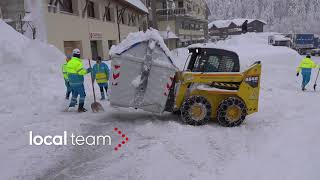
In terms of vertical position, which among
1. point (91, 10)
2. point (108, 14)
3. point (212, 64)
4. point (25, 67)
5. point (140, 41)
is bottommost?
point (25, 67)

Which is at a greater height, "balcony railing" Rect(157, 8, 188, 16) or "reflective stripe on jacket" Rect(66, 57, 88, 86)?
"balcony railing" Rect(157, 8, 188, 16)

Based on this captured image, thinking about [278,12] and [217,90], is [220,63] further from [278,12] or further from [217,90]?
[278,12]

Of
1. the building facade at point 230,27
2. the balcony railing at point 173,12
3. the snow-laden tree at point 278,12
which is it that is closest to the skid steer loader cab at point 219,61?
the balcony railing at point 173,12

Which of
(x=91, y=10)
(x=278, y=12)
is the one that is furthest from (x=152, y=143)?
(x=278, y=12)

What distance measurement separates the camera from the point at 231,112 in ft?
24.3

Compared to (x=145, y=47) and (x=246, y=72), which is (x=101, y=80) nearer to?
(x=145, y=47)

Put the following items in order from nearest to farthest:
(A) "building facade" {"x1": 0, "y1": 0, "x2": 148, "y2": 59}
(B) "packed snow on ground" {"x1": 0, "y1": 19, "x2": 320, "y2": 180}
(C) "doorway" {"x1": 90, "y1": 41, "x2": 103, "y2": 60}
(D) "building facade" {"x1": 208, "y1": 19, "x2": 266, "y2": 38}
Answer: (B) "packed snow on ground" {"x1": 0, "y1": 19, "x2": 320, "y2": 180}
(A) "building facade" {"x1": 0, "y1": 0, "x2": 148, "y2": 59}
(C) "doorway" {"x1": 90, "y1": 41, "x2": 103, "y2": 60}
(D) "building facade" {"x1": 208, "y1": 19, "x2": 266, "y2": 38}

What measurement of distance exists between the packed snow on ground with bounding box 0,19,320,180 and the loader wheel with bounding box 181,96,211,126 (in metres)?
0.22

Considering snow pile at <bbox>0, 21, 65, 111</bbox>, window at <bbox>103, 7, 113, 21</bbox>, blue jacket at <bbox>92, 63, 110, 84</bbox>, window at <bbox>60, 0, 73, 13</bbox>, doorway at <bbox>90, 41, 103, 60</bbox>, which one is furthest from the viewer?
window at <bbox>103, 7, 113, 21</bbox>

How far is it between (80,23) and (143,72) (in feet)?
50.9

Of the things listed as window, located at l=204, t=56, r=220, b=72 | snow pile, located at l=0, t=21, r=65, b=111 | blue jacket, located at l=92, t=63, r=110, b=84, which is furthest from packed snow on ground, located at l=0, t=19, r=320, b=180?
window, located at l=204, t=56, r=220, b=72

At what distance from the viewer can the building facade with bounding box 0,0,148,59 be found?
16.4 metres

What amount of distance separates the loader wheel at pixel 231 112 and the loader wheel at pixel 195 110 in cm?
31

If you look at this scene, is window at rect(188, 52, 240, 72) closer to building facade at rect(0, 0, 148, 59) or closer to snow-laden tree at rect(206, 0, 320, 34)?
building facade at rect(0, 0, 148, 59)
